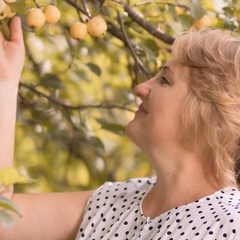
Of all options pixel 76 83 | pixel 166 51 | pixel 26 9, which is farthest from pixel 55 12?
pixel 76 83

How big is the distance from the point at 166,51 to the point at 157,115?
67cm

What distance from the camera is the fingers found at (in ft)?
6.84

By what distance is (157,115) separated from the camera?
2.14m

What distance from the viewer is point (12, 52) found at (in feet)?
6.89

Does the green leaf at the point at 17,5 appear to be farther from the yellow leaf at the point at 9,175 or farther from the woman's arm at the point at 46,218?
the yellow leaf at the point at 9,175

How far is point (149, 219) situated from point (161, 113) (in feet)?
0.88

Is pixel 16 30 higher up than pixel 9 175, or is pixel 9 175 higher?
pixel 9 175

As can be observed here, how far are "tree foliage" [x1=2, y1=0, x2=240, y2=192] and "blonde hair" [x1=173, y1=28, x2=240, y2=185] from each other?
0.30m

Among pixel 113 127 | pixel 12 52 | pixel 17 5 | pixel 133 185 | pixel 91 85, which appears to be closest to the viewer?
pixel 17 5

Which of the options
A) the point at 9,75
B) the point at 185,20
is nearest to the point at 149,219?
the point at 9,75

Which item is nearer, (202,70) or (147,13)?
(202,70)

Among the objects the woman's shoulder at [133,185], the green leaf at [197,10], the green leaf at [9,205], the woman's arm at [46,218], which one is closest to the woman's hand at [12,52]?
the woman's arm at [46,218]

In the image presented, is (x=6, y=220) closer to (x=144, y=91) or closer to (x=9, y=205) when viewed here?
(x=9, y=205)

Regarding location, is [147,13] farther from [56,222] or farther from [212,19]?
[56,222]
